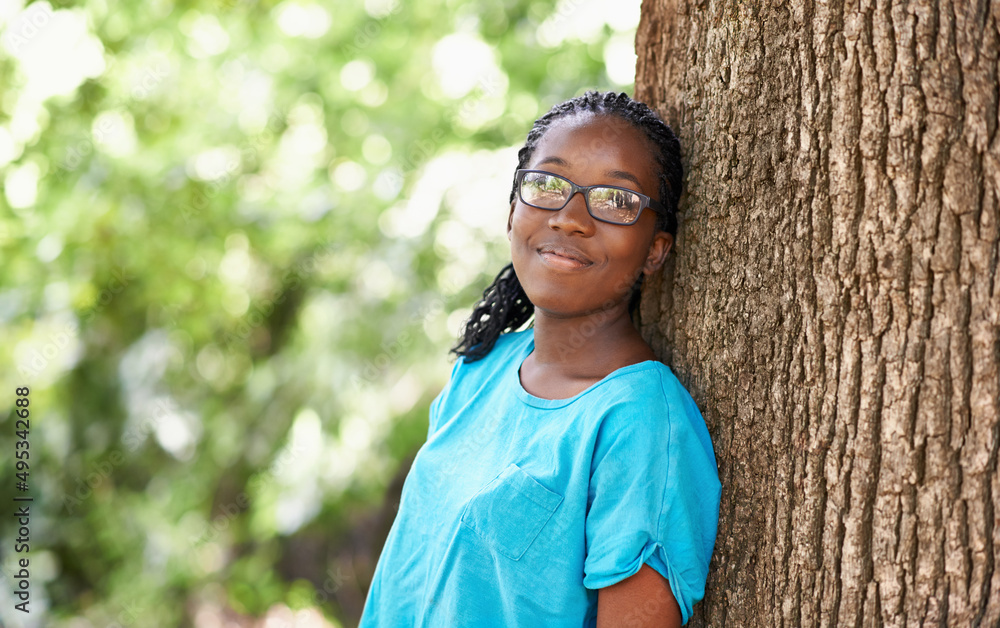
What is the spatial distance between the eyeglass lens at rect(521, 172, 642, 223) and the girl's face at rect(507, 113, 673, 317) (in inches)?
0.6

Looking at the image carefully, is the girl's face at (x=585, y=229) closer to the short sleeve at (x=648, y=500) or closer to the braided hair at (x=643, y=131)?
the braided hair at (x=643, y=131)

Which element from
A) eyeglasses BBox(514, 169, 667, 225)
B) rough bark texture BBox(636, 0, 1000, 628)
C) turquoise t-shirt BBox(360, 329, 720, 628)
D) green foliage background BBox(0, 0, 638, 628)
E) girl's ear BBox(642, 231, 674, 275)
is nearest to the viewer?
rough bark texture BBox(636, 0, 1000, 628)

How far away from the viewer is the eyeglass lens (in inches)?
64.6

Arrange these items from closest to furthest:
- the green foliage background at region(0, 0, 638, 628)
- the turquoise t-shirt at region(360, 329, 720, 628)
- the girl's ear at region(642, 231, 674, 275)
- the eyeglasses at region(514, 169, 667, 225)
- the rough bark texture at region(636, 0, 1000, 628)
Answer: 1. the rough bark texture at region(636, 0, 1000, 628)
2. the turquoise t-shirt at region(360, 329, 720, 628)
3. the eyeglasses at region(514, 169, 667, 225)
4. the girl's ear at region(642, 231, 674, 275)
5. the green foliage background at region(0, 0, 638, 628)

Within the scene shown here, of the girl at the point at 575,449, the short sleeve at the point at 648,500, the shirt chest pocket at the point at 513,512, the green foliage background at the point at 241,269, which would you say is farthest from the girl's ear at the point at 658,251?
the green foliage background at the point at 241,269

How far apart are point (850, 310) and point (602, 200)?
21.1 inches

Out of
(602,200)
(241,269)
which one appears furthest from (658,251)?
(241,269)

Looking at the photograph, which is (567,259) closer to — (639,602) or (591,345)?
(591,345)

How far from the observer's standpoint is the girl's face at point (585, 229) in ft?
5.40

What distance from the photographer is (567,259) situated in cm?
167

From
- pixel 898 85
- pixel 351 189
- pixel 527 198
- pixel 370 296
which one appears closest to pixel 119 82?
pixel 351 189

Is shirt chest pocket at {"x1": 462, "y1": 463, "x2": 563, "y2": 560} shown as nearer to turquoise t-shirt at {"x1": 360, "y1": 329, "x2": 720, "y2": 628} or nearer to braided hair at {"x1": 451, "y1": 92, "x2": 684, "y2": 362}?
turquoise t-shirt at {"x1": 360, "y1": 329, "x2": 720, "y2": 628}

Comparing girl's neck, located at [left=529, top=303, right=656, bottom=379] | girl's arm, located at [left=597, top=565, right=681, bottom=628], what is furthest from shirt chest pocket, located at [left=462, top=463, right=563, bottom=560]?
girl's neck, located at [left=529, top=303, right=656, bottom=379]

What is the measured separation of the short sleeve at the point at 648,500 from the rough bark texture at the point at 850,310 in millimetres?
149
